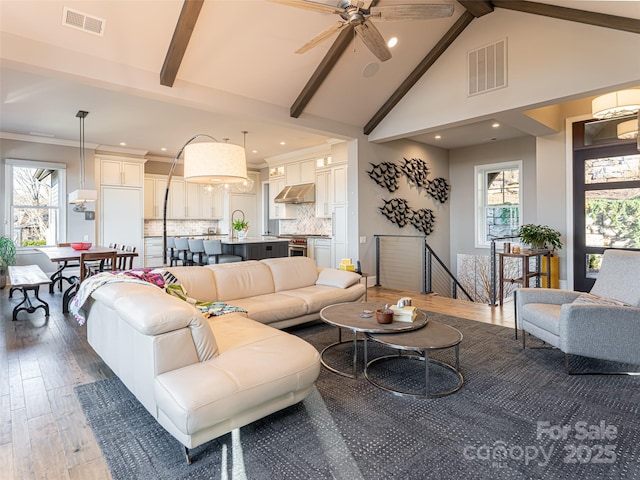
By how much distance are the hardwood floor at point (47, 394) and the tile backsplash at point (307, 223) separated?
432 centimetres

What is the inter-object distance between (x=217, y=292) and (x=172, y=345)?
1.80 meters

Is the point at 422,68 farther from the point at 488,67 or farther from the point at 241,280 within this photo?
the point at 241,280

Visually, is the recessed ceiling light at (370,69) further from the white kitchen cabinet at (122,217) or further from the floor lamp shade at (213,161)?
the white kitchen cabinet at (122,217)

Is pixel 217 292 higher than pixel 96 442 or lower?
higher

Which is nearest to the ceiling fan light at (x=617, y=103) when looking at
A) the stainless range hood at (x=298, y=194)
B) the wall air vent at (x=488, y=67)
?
the wall air vent at (x=488, y=67)

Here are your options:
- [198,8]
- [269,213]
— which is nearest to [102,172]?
[269,213]

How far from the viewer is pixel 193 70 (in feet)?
14.0

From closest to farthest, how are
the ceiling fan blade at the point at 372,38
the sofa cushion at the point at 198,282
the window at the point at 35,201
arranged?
1. the ceiling fan blade at the point at 372,38
2. the sofa cushion at the point at 198,282
3. the window at the point at 35,201

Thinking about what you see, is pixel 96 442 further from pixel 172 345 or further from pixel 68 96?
pixel 68 96

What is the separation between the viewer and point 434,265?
800 cm

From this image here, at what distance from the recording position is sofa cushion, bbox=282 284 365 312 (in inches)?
152

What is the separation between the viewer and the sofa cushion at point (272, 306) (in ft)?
11.2

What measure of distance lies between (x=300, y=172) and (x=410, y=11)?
19.3ft

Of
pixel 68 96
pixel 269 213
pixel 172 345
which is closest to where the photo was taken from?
pixel 172 345
